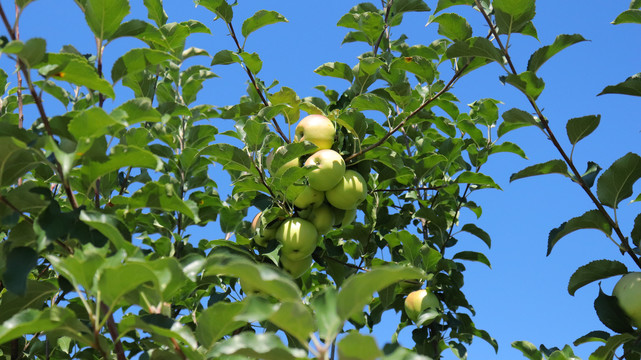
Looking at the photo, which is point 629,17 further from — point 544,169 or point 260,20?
point 260,20

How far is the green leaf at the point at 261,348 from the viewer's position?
135 centimetres

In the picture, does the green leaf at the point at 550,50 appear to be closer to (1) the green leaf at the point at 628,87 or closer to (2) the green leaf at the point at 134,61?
(1) the green leaf at the point at 628,87

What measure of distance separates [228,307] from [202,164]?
4.20ft

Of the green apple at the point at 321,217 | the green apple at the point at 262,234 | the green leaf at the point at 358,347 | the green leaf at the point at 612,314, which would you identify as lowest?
the green leaf at the point at 358,347

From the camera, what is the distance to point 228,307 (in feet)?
5.08

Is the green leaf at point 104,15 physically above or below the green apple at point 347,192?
above

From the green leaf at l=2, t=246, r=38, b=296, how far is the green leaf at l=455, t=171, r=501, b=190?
216cm

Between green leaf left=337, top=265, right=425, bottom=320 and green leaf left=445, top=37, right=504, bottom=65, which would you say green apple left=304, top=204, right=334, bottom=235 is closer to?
green leaf left=445, top=37, right=504, bottom=65

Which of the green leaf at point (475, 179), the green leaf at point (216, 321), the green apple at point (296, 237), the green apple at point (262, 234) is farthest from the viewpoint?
the green leaf at point (475, 179)

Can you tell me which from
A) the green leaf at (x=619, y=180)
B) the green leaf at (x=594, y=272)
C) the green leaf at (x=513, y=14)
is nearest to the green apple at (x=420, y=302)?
the green leaf at (x=594, y=272)

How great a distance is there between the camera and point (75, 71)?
176 cm

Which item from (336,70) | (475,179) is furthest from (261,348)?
(475,179)

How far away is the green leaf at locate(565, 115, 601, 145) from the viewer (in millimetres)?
2289

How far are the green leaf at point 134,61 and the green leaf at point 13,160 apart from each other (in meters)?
0.39
